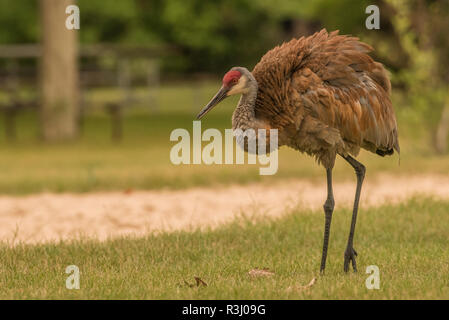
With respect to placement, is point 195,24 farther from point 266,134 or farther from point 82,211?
point 266,134

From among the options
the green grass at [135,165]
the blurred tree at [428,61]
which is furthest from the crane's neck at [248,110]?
the blurred tree at [428,61]

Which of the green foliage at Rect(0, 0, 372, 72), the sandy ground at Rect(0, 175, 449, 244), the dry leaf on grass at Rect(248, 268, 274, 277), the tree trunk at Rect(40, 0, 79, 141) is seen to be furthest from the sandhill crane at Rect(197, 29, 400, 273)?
the green foliage at Rect(0, 0, 372, 72)

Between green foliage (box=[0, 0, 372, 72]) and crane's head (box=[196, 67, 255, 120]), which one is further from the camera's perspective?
green foliage (box=[0, 0, 372, 72])

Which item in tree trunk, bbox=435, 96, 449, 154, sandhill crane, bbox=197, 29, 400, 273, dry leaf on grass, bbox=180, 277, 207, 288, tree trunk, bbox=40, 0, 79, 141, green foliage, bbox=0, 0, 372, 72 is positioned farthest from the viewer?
green foliage, bbox=0, 0, 372, 72

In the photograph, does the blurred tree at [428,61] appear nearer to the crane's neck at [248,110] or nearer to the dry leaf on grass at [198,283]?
the crane's neck at [248,110]

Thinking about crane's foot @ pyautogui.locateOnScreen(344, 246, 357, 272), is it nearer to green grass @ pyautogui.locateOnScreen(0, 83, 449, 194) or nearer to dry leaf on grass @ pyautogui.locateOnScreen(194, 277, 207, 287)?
dry leaf on grass @ pyautogui.locateOnScreen(194, 277, 207, 287)

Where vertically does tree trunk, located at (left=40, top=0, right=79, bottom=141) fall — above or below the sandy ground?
above

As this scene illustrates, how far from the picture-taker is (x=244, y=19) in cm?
3506

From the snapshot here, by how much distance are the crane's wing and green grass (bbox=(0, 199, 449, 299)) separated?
1088 mm

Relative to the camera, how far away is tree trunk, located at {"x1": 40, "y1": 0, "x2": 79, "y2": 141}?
59.2 ft

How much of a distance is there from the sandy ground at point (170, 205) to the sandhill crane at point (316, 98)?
7.16ft

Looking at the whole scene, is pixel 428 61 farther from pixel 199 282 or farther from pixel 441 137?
pixel 199 282

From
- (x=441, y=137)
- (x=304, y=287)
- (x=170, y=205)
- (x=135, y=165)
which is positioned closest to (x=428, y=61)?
(x=441, y=137)
